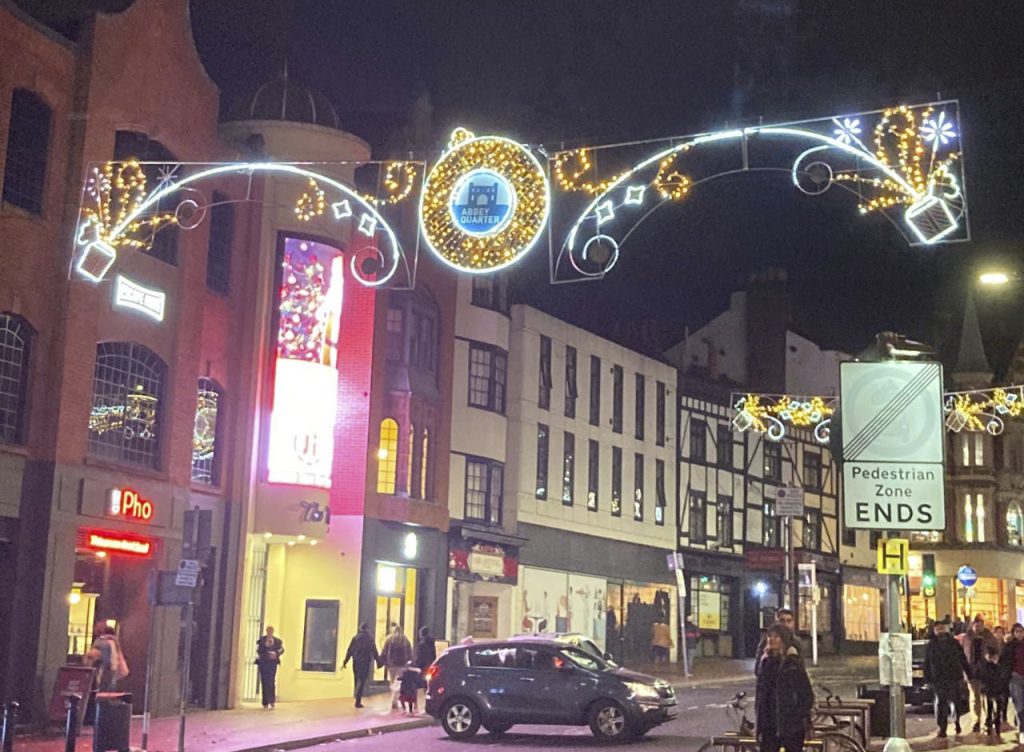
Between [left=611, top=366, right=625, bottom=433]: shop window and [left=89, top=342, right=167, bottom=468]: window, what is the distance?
74.8 ft

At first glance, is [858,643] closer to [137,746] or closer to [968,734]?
[968,734]

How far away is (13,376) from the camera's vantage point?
22.4m

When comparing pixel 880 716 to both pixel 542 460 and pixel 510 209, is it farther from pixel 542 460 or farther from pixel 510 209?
pixel 542 460

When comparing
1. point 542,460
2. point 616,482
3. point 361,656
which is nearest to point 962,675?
point 361,656

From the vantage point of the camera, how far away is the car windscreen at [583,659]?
72.6 feet

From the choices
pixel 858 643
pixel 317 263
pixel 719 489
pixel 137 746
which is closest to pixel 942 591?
pixel 858 643

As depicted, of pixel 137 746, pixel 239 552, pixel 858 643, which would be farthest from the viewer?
pixel 858 643

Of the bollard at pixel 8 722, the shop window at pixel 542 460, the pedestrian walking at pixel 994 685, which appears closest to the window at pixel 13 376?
the bollard at pixel 8 722

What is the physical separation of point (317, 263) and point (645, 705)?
13.2 m

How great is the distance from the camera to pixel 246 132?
29641 millimetres

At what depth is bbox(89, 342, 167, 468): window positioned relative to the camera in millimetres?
24172

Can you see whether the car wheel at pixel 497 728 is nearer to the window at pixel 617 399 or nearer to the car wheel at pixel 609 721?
the car wheel at pixel 609 721

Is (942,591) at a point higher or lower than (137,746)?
higher

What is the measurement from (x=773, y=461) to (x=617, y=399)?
517 inches
